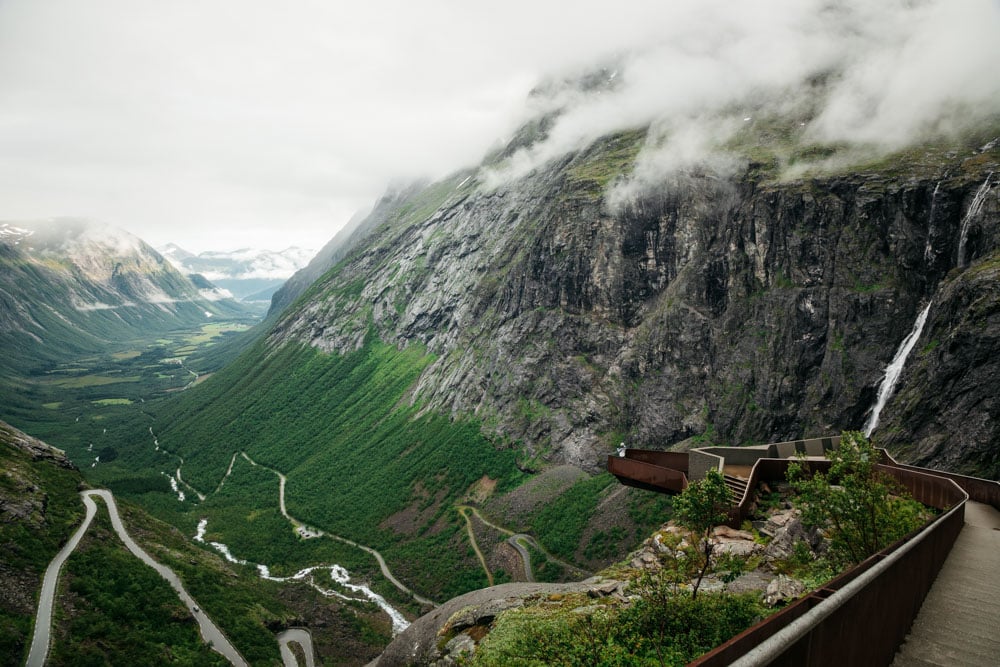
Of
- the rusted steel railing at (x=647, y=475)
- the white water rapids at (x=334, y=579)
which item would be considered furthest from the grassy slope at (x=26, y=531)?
the rusted steel railing at (x=647, y=475)

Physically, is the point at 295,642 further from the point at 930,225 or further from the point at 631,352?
the point at 930,225

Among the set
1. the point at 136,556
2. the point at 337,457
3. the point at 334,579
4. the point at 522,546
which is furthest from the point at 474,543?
the point at 337,457

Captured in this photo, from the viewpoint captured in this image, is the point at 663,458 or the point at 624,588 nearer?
the point at 624,588

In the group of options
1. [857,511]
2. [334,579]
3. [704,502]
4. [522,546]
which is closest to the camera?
[857,511]

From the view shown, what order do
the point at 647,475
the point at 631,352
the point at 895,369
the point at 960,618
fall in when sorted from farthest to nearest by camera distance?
the point at 631,352
the point at 895,369
the point at 647,475
the point at 960,618

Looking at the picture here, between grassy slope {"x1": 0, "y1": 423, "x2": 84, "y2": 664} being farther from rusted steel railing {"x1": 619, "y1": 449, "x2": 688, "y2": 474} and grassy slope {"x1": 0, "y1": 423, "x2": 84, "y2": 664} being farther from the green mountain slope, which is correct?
rusted steel railing {"x1": 619, "y1": 449, "x2": 688, "y2": 474}

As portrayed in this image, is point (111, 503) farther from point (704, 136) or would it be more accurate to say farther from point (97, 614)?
point (704, 136)

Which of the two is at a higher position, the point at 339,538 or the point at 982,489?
the point at 982,489

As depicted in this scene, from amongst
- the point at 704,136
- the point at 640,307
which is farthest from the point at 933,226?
the point at 704,136
